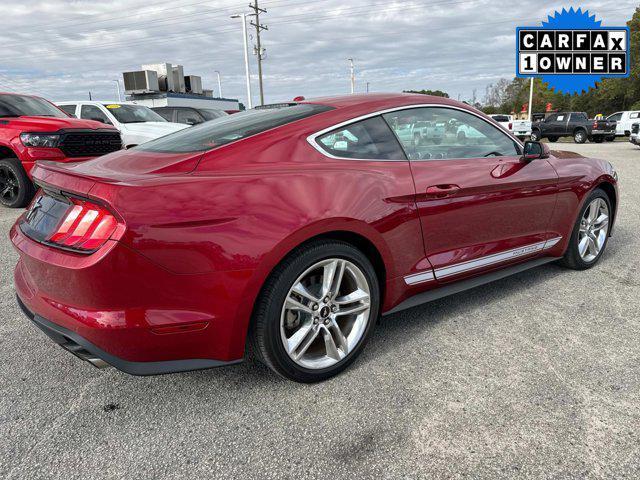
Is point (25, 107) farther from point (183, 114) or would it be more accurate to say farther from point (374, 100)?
point (374, 100)

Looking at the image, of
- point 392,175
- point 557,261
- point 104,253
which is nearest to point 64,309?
point 104,253

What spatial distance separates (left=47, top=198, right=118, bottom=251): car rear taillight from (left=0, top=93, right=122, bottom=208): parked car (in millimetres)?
5664

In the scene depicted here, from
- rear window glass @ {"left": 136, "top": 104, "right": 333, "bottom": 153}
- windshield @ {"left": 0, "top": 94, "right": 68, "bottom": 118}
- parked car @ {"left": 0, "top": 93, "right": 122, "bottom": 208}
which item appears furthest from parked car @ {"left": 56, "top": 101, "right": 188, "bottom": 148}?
rear window glass @ {"left": 136, "top": 104, "right": 333, "bottom": 153}

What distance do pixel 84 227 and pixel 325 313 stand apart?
3.88ft

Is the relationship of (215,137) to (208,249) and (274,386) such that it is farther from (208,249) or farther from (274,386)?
(274,386)

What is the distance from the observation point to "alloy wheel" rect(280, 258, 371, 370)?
2.35m

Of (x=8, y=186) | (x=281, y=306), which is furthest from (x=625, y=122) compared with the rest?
(x=281, y=306)

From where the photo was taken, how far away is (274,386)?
2.46 metres

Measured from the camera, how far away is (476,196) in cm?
300

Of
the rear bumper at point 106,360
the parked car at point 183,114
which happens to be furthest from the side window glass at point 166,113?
the rear bumper at point 106,360

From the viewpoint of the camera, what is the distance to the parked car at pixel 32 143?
22.8 ft

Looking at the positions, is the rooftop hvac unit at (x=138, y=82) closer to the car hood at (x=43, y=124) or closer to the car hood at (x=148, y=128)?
the car hood at (x=148, y=128)

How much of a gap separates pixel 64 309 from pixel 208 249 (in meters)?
0.68

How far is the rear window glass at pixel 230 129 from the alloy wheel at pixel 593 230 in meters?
2.64
